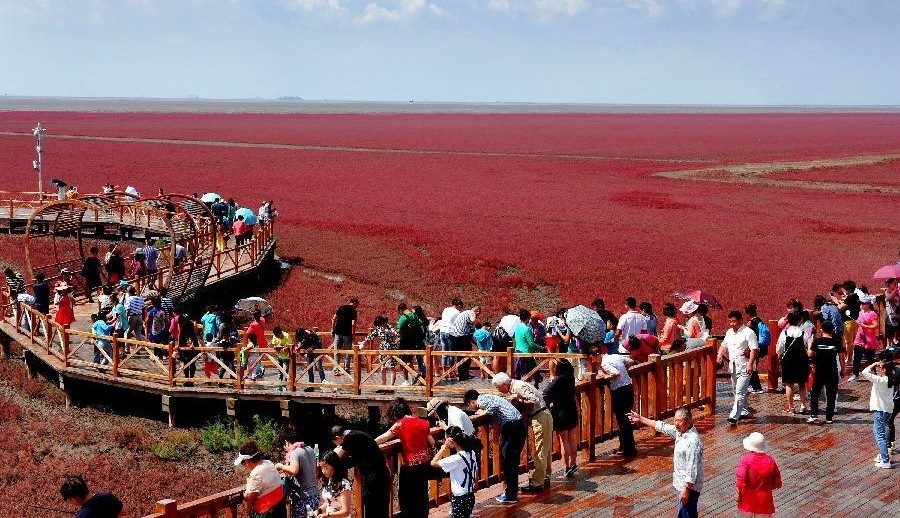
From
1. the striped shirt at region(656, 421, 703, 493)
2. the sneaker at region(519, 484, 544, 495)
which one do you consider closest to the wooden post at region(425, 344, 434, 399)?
the sneaker at region(519, 484, 544, 495)

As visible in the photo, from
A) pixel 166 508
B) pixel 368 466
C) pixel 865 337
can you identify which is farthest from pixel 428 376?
pixel 166 508

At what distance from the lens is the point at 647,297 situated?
107 feet

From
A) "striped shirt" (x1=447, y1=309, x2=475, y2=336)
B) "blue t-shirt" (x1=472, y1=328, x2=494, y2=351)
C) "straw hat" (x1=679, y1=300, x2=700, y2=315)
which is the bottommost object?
"blue t-shirt" (x1=472, y1=328, x2=494, y2=351)

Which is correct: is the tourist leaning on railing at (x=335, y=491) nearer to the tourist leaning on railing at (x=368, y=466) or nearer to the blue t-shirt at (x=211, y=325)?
the tourist leaning on railing at (x=368, y=466)

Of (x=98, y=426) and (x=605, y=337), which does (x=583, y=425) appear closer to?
(x=605, y=337)

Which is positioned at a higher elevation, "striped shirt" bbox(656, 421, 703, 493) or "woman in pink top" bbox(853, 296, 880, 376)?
"striped shirt" bbox(656, 421, 703, 493)

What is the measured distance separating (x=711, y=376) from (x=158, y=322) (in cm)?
980

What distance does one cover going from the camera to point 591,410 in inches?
473

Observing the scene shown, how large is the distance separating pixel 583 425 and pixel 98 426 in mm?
10473

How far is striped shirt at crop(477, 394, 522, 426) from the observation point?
10312 mm

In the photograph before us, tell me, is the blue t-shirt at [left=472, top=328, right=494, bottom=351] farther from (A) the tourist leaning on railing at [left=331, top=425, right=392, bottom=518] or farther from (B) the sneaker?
(A) the tourist leaning on railing at [left=331, top=425, right=392, bottom=518]

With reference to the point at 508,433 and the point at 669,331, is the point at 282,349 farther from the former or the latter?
the point at 508,433

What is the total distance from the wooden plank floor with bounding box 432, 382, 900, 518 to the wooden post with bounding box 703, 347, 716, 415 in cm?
18

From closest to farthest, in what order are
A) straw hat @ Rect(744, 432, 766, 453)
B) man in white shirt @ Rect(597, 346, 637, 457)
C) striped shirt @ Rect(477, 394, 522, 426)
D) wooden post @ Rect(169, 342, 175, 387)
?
straw hat @ Rect(744, 432, 766, 453), striped shirt @ Rect(477, 394, 522, 426), man in white shirt @ Rect(597, 346, 637, 457), wooden post @ Rect(169, 342, 175, 387)
